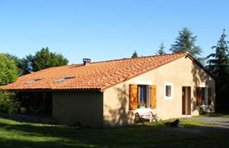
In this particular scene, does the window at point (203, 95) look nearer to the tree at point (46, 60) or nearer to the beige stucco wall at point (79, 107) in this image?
the beige stucco wall at point (79, 107)

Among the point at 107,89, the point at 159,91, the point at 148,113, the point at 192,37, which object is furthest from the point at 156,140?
the point at 192,37

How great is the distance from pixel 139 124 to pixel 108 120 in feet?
6.60

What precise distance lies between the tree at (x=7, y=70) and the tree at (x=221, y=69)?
16396mm

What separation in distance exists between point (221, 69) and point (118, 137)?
2009cm

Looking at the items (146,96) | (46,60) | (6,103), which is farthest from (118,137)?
(46,60)

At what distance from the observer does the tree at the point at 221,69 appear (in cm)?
3353

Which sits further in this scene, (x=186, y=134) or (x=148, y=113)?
(x=148, y=113)

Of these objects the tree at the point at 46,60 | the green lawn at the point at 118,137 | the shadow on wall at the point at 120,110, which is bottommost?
the green lawn at the point at 118,137

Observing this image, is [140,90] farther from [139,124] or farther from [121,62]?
[121,62]

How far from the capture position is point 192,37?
8175 cm

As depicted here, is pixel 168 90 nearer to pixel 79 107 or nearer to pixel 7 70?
pixel 79 107

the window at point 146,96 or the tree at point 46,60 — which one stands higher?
the tree at point 46,60

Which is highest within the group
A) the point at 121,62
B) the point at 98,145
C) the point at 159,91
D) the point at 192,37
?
the point at 192,37

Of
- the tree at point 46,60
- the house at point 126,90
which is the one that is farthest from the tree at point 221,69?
the tree at point 46,60
